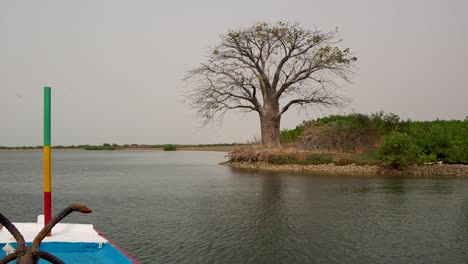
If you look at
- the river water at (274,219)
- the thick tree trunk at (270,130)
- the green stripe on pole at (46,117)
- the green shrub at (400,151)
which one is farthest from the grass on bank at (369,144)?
the green stripe on pole at (46,117)

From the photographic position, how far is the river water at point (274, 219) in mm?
Answer: 9617

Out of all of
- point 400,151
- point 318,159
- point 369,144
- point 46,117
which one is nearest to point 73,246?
point 46,117

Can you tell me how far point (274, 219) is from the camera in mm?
13484

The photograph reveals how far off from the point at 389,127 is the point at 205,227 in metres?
34.2

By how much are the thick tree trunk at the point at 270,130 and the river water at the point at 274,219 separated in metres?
17.0

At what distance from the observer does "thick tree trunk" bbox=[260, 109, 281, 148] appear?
40.5 meters

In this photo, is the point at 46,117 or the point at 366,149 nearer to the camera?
the point at 46,117

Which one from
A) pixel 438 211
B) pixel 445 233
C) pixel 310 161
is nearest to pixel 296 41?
pixel 310 161

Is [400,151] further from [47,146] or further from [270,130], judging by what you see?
[47,146]

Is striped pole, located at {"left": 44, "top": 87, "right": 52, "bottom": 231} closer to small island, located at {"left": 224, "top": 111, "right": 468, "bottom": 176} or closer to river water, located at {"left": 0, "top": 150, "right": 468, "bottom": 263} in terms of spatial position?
river water, located at {"left": 0, "top": 150, "right": 468, "bottom": 263}

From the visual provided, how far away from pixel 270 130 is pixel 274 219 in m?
Answer: 27.1

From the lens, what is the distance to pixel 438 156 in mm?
31156

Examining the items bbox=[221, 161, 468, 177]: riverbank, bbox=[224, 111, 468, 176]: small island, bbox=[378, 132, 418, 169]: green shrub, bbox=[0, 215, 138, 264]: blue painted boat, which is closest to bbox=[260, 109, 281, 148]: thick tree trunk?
bbox=[224, 111, 468, 176]: small island

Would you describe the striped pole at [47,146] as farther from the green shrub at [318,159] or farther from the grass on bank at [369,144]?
the green shrub at [318,159]
